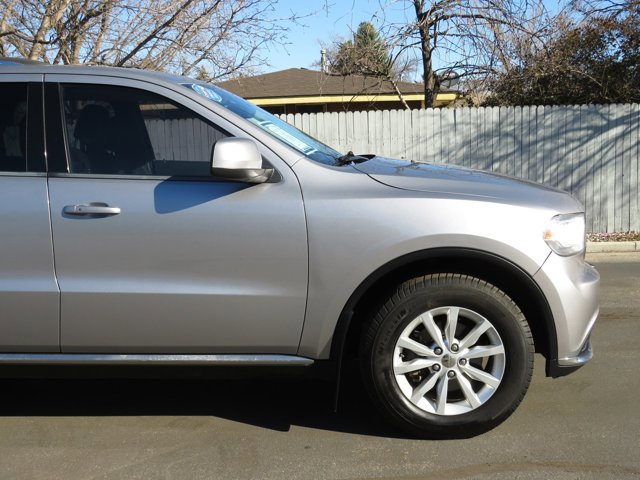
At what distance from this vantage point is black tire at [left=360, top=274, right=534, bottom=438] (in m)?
3.26

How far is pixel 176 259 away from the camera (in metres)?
3.24

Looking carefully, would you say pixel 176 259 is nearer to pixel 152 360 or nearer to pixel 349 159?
pixel 152 360

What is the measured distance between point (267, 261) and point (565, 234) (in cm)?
153

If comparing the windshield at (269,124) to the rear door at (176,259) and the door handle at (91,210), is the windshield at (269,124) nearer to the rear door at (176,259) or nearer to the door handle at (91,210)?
the rear door at (176,259)

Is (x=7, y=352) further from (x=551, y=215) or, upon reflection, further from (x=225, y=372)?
(x=551, y=215)

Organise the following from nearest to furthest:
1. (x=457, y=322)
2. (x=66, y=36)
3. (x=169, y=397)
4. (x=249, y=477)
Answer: (x=249, y=477) < (x=457, y=322) < (x=169, y=397) < (x=66, y=36)

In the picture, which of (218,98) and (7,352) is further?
(218,98)

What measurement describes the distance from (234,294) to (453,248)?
3.70 feet

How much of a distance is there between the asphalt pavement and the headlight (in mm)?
1020

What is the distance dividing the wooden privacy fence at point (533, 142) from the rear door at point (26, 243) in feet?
26.3

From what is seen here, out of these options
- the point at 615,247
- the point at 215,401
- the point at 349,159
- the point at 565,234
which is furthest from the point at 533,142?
the point at 215,401

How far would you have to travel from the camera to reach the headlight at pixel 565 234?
3266mm

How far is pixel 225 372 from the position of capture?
3.38 m

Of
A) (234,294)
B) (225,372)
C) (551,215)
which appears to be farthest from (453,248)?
(225,372)
